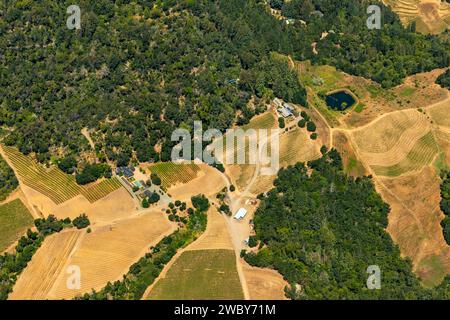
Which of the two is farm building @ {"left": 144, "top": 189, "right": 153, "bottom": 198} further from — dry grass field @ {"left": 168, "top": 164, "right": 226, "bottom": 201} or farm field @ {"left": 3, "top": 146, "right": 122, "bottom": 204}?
farm field @ {"left": 3, "top": 146, "right": 122, "bottom": 204}

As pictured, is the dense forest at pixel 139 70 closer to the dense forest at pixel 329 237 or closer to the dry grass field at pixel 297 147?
the dry grass field at pixel 297 147

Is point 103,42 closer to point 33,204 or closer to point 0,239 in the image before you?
point 33,204

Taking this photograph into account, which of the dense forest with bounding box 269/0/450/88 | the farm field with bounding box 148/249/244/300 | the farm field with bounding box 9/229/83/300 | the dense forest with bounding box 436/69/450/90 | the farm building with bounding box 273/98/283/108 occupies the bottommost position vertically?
the farm field with bounding box 148/249/244/300

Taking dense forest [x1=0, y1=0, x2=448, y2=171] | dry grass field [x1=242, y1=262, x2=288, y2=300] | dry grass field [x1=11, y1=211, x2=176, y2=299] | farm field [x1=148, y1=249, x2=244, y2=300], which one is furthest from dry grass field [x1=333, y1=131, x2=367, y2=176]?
dry grass field [x1=11, y1=211, x2=176, y2=299]

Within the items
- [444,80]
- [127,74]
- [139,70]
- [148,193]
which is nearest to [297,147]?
[148,193]

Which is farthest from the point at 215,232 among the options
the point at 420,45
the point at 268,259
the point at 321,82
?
the point at 420,45

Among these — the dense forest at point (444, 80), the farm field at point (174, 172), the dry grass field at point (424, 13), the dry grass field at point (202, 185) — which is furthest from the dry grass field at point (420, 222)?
the dry grass field at point (424, 13)
